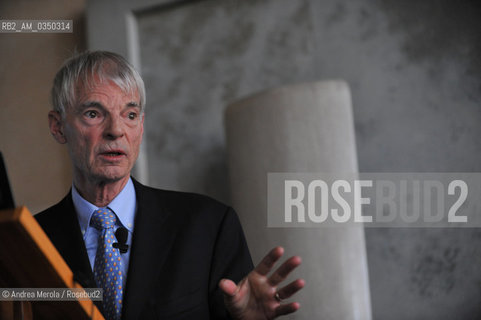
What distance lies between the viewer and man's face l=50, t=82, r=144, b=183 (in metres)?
1.62

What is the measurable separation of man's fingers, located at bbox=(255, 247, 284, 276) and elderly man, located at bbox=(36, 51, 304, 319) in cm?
21

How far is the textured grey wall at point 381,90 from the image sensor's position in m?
3.09

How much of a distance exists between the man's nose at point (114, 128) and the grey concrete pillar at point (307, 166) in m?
1.42

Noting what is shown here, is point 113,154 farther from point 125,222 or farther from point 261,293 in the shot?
point 261,293

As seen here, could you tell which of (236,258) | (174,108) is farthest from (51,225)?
(174,108)

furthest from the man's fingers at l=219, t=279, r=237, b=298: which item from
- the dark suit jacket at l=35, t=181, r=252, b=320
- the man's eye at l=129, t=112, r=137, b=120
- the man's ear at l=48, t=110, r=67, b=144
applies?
the man's ear at l=48, t=110, r=67, b=144

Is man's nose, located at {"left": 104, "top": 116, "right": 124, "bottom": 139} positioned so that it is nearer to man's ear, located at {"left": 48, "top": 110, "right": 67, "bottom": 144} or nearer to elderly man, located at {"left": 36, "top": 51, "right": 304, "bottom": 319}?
elderly man, located at {"left": 36, "top": 51, "right": 304, "bottom": 319}

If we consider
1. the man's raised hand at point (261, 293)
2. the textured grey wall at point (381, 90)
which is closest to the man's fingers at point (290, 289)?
the man's raised hand at point (261, 293)

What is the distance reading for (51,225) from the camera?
1.64 m

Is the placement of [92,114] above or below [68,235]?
above

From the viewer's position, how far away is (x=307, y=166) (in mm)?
2850

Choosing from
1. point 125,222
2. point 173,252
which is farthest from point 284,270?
point 125,222

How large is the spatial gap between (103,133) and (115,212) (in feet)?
0.86

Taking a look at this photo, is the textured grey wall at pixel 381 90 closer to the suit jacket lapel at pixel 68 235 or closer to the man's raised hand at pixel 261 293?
the suit jacket lapel at pixel 68 235
